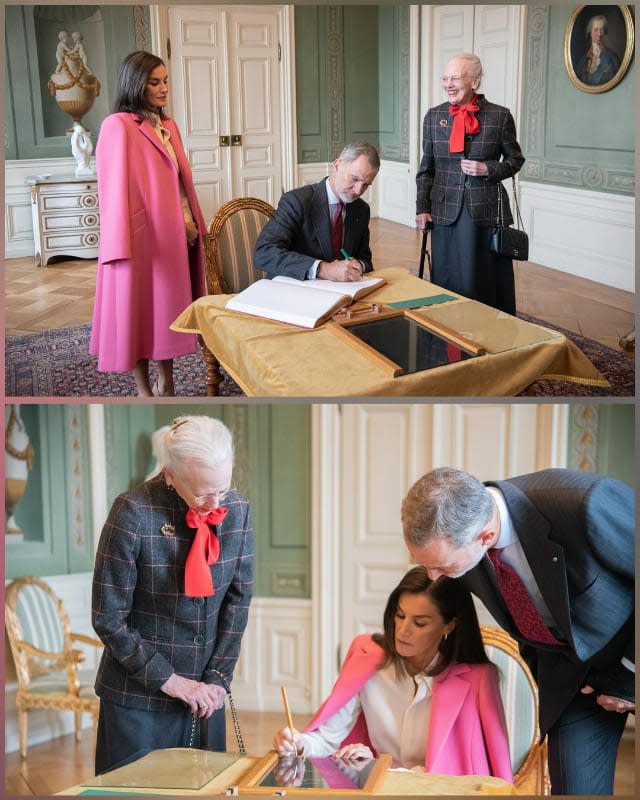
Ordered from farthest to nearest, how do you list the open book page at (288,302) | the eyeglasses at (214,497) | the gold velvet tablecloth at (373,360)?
the eyeglasses at (214,497), the open book page at (288,302), the gold velvet tablecloth at (373,360)

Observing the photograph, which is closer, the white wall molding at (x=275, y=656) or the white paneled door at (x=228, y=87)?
→ the white paneled door at (x=228, y=87)

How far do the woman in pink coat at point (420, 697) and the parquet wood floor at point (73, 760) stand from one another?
0.16ft

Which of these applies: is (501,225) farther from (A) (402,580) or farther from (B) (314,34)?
(A) (402,580)

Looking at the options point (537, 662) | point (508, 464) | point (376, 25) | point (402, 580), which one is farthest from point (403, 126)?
point (537, 662)

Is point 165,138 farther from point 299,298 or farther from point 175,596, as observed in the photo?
point 175,596

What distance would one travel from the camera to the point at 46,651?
9.48ft

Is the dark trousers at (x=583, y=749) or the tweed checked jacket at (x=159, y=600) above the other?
the tweed checked jacket at (x=159, y=600)

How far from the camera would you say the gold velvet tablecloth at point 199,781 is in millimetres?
2787

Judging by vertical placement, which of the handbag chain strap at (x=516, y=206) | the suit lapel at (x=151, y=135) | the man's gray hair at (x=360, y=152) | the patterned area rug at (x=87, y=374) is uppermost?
the suit lapel at (x=151, y=135)

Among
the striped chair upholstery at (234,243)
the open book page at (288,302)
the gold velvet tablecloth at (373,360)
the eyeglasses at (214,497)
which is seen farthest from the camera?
the eyeglasses at (214,497)

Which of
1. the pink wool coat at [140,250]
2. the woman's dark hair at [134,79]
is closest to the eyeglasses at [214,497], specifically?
the pink wool coat at [140,250]

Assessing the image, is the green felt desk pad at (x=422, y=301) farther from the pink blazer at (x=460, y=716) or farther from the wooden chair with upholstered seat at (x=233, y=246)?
the pink blazer at (x=460, y=716)

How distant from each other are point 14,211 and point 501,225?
115cm

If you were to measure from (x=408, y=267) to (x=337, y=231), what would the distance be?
19 cm
